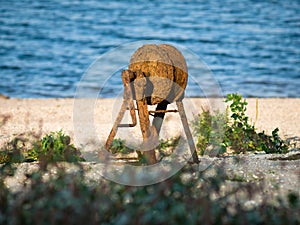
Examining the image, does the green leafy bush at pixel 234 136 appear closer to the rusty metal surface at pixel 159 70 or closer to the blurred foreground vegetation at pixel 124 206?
the rusty metal surface at pixel 159 70

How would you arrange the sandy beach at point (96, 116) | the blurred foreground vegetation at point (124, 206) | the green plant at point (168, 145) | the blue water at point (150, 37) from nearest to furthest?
1. the blurred foreground vegetation at point (124, 206)
2. the green plant at point (168, 145)
3. the sandy beach at point (96, 116)
4. the blue water at point (150, 37)

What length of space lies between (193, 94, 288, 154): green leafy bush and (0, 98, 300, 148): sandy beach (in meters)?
0.40

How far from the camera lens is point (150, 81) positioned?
5500mm

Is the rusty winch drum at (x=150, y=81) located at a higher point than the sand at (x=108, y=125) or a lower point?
higher

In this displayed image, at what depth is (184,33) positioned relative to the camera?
18.7 m

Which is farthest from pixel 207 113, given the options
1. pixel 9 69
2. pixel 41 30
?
pixel 41 30

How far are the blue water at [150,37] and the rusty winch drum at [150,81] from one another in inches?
276

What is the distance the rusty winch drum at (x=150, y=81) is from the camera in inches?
214

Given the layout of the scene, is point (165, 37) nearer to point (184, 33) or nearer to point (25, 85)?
point (184, 33)

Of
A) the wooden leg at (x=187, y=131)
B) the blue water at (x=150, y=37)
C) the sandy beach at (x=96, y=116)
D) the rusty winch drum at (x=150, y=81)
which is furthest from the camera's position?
the blue water at (x=150, y=37)

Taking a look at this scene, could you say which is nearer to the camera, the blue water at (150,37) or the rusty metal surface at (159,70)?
the rusty metal surface at (159,70)

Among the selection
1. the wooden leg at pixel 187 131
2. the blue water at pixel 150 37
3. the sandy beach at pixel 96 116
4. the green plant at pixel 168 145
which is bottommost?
the blue water at pixel 150 37

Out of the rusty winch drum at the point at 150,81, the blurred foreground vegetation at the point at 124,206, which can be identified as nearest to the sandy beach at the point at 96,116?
the rusty winch drum at the point at 150,81

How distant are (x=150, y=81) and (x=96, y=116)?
13.0 ft
